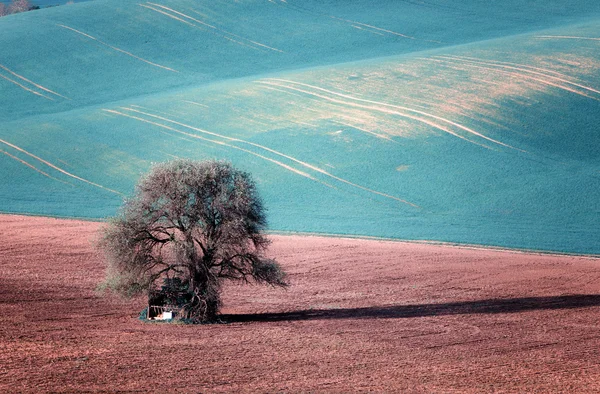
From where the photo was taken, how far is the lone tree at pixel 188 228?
68.5ft

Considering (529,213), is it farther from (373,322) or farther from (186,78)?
(186,78)

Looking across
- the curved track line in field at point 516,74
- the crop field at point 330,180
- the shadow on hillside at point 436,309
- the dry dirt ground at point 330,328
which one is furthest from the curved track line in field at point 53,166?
the curved track line in field at point 516,74

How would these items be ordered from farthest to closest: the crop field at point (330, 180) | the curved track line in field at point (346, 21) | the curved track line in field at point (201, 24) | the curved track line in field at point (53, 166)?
the curved track line in field at point (346, 21) < the curved track line in field at point (201, 24) < the curved track line in field at point (53, 166) < the crop field at point (330, 180)

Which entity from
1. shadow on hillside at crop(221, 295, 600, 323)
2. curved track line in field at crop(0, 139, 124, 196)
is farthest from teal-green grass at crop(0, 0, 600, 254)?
shadow on hillside at crop(221, 295, 600, 323)

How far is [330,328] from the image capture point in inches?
829

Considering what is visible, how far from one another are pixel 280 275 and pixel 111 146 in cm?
2642

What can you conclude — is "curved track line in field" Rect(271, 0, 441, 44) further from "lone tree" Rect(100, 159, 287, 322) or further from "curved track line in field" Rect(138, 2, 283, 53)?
"lone tree" Rect(100, 159, 287, 322)

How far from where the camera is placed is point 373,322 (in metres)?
21.9

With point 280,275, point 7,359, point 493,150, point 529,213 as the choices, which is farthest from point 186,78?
point 7,359

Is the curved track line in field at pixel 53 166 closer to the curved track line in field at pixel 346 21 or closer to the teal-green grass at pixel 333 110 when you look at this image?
the teal-green grass at pixel 333 110

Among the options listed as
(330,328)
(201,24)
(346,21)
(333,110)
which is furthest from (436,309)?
(201,24)

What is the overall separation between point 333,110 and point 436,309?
2667 cm

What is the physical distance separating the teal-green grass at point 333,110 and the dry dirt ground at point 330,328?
20.2ft

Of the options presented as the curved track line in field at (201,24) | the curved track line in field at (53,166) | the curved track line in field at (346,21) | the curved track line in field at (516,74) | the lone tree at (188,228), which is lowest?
the curved track line in field at (53,166)
